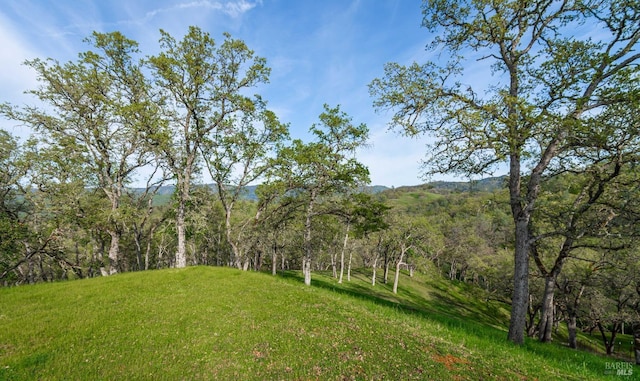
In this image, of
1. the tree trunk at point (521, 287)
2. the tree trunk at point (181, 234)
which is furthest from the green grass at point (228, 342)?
the tree trunk at point (181, 234)

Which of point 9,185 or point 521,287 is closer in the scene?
point 521,287

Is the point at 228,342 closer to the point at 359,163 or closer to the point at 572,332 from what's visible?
the point at 359,163

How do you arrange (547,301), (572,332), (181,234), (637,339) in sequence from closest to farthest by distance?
(547,301)
(181,234)
(637,339)
(572,332)

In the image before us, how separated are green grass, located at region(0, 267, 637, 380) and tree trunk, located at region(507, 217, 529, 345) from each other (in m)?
0.79

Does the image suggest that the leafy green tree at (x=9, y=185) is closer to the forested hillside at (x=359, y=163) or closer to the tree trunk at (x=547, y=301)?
the forested hillside at (x=359, y=163)

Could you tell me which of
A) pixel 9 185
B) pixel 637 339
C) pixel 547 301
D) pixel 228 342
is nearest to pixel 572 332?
pixel 637 339

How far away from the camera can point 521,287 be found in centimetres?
1316

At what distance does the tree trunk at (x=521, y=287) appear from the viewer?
13148 mm

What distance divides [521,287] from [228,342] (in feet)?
→ 43.9

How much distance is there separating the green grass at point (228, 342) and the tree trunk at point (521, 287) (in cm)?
79

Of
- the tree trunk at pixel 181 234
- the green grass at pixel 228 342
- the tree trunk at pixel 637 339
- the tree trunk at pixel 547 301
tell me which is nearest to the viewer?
the green grass at pixel 228 342

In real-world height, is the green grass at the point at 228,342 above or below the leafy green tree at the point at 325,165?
below

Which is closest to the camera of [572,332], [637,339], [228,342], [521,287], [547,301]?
[228,342]

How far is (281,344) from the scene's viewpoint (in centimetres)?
961
